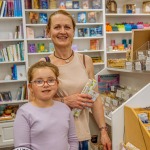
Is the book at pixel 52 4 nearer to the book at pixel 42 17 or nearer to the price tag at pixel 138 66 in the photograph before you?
the book at pixel 42 17

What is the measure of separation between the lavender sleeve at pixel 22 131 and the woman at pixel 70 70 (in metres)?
0.28

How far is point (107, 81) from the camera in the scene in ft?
8.04

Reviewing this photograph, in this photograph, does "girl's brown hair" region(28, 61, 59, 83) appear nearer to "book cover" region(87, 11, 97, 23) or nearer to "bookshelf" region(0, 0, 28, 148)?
"bookshelf" region(0, 0, 28, 148)

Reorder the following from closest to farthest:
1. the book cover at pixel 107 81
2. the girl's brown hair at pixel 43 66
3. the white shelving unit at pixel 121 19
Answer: the girl's brown hair at pixel 43 66 < the book cover at pixel 107 81 < the white shelving unit at pixel 121 19

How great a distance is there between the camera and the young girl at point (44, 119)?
1.10 metres

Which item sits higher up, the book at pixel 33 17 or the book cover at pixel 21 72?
the book at pixel 33 17

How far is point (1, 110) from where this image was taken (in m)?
3.84

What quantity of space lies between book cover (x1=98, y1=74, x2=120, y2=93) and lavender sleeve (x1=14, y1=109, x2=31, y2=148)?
1.43m

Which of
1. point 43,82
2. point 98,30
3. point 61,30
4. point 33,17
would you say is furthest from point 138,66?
point 33,17

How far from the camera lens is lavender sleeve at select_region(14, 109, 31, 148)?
1083 millimetres

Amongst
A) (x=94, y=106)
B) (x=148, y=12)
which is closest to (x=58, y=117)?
(x=94, y=106)

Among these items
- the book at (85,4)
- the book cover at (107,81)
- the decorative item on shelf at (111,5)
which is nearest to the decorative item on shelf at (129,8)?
the decorative item on shelf at (111,5)

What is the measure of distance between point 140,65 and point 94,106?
61 centimetres

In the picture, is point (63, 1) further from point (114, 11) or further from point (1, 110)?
point (1, 110)
